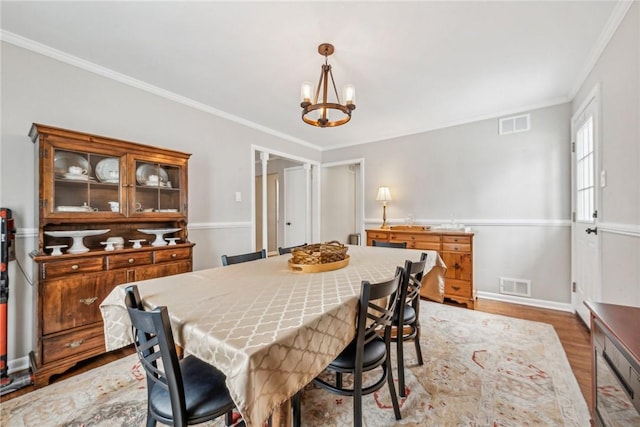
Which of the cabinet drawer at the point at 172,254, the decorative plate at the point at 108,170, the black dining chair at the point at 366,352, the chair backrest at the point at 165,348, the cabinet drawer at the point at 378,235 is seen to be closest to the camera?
the chair backrest at the point at 165,348

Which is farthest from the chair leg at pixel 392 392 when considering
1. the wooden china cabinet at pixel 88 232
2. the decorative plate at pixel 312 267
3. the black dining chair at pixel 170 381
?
the wooden china cabinet at pixel 88 232

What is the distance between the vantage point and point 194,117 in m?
3.21

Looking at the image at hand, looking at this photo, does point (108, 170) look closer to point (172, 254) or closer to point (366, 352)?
point (172, 254)

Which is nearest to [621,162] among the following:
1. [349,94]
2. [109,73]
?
[349,94]

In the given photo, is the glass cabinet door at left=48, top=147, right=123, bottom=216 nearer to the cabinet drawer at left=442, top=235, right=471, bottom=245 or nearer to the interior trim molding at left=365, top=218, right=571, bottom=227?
the cabinet drawer at left=442, top=235, right=471, bottom=245

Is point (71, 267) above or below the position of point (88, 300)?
above

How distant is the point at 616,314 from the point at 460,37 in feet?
6.61

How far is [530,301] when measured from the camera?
3.36m

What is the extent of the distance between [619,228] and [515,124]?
206cm

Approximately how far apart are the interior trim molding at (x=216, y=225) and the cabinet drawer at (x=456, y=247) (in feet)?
8.81

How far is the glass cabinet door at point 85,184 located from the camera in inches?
80.4

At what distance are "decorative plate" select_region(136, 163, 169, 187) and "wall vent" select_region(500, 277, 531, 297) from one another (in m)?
A: 4.27

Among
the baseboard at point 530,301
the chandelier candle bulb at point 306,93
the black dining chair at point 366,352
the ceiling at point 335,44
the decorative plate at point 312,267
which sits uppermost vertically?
the ceiling at point 335,44

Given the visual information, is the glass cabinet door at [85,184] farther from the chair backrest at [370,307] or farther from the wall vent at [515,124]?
the wall vent at [515,124]
